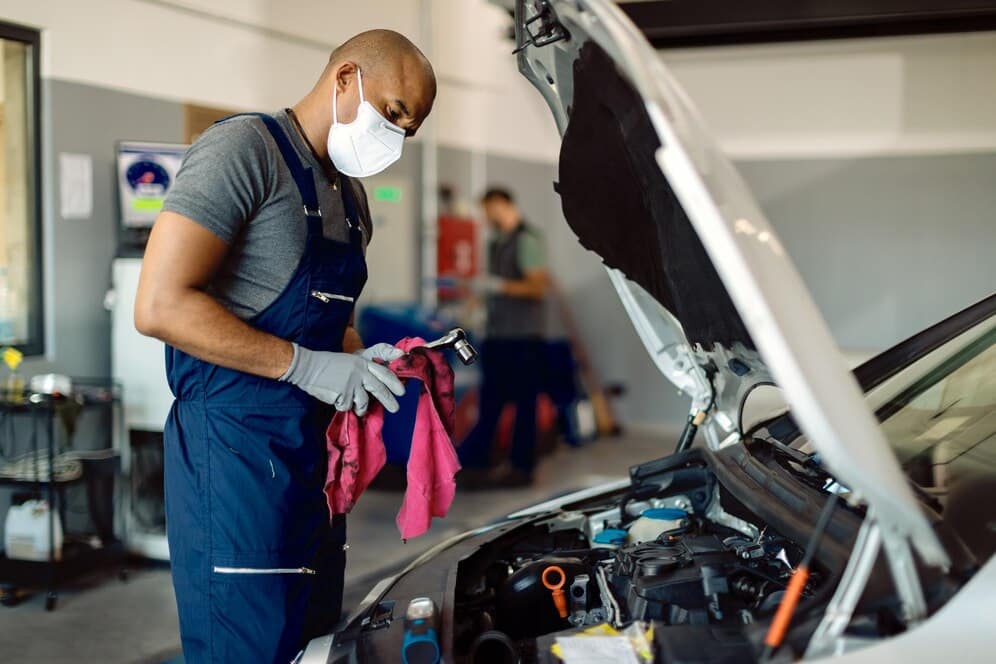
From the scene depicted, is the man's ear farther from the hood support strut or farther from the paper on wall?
the paper on wall

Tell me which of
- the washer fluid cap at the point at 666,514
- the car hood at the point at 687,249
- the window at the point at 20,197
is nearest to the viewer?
the car hood at the point at 687,249

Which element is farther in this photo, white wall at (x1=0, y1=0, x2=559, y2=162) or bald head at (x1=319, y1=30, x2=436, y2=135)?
white wall at (x1=0, y1=0, x2=559, y2=162)

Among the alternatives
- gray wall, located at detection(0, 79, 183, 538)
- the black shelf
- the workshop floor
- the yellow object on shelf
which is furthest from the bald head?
gray wall, located at detection(0, 79, 183, 538)

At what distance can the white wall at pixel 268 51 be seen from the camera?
4703mm

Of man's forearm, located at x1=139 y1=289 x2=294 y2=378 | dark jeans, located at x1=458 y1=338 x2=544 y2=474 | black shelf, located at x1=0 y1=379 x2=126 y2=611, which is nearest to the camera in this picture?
man's forearm, located at x1=139 y1=289 x2=294 y2=378

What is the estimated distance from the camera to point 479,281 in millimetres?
8188

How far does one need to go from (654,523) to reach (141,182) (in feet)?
11.3

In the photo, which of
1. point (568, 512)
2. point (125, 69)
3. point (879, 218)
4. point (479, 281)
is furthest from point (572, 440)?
point (568, 512)

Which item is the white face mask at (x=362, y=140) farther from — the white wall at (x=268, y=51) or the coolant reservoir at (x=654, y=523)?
the white wall at (x=268, y=51)

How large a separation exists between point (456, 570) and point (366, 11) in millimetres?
5483

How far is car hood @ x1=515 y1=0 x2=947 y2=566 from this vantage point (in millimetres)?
1340

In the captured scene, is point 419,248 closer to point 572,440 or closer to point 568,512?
point 572,440

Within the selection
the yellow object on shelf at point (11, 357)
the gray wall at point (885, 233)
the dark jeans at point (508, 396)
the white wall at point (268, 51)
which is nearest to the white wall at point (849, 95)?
the gray wall at point (885, 233)

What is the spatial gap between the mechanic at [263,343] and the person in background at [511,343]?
4.39 meters
